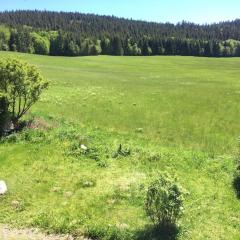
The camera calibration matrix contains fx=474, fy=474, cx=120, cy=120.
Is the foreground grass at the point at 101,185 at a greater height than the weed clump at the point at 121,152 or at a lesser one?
lesser

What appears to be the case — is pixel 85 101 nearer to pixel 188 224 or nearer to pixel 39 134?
pixel 39 134

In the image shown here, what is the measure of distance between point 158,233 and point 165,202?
139cm

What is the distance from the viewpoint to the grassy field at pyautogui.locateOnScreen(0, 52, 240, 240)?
822 inches

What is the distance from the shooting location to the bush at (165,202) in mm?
19406

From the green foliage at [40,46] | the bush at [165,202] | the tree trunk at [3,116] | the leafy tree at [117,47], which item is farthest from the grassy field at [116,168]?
the leafy tree at [117,47]

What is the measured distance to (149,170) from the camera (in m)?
26.9

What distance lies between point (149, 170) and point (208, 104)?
29.4 metres

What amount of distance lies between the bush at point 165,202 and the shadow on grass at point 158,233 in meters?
0.18

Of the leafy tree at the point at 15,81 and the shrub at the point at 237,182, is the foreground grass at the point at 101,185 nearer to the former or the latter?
the shrub at the point at 237,182

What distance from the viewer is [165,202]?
19.3 metres

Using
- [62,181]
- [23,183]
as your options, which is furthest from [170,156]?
[23,183]

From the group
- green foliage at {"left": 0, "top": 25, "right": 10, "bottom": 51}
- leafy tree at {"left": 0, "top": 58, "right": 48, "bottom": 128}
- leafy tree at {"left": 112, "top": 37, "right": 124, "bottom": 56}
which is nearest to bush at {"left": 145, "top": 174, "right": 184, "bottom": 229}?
leafy tree at {"left": 0, "top": 58, "right": 48, "bottom": 128}

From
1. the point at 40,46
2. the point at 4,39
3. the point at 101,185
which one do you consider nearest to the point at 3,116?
the point at 101,185

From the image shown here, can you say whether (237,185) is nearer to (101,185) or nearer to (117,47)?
(101,185)
